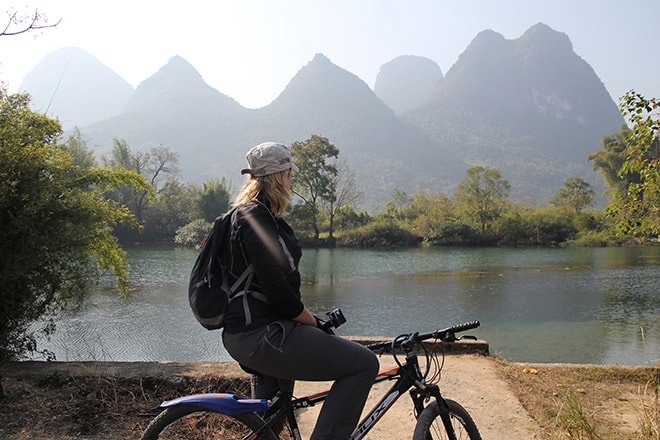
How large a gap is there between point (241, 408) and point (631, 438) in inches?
105

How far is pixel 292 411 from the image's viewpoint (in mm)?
2154

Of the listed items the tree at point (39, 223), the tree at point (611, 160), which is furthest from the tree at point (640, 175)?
the tree at point (611, 160)

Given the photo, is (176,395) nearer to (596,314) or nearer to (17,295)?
(17,295)

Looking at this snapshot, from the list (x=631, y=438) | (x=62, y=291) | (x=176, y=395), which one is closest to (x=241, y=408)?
(x=176, y=395)

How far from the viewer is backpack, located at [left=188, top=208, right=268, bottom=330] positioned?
1.97 m

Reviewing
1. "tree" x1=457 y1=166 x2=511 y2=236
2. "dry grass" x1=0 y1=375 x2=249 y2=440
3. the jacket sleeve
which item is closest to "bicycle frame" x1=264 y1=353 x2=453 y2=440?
the jacket sleeve

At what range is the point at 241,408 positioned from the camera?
78.8 inches

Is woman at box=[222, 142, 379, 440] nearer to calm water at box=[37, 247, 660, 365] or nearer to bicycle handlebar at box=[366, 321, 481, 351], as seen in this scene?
bicycle handlebar at box=[366, 321, 481, 351]

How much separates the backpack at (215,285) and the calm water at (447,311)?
11.5 ft

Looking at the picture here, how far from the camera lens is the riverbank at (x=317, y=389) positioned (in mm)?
3330

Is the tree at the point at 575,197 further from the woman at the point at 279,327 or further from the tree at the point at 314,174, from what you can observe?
the woman at the point at 279,327

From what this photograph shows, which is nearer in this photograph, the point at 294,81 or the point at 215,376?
the point at 215,376

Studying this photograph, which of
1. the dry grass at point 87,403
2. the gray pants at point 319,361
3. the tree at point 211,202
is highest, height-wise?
the tree at point 211,202

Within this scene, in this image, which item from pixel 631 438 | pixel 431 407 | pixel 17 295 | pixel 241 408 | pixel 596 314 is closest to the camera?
pixel 241 408
